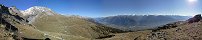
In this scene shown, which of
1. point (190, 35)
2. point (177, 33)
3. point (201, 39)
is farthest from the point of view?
point (177, 33)

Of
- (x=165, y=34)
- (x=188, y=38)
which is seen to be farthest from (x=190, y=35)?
(x=165, y=34)

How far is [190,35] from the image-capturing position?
121250mm

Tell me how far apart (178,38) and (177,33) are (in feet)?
27.8

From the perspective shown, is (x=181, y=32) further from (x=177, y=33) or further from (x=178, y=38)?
(x=178, y=38)

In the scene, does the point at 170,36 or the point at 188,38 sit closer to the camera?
the point at 188,38

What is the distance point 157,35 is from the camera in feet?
442

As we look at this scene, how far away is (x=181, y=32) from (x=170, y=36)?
6353 millimetres

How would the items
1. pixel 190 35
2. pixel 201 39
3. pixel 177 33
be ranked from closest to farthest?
1. pixel 201 39
2. pixel 190 35
3. pixel 177 33

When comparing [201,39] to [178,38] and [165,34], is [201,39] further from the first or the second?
[165,34]

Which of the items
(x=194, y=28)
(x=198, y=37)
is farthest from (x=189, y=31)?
(x=198, y=37)

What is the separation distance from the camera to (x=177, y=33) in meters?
130

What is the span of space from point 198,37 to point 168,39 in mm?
14394

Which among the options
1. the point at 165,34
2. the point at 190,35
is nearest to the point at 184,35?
the point at 190,35

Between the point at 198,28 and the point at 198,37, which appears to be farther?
the point at 198,28
